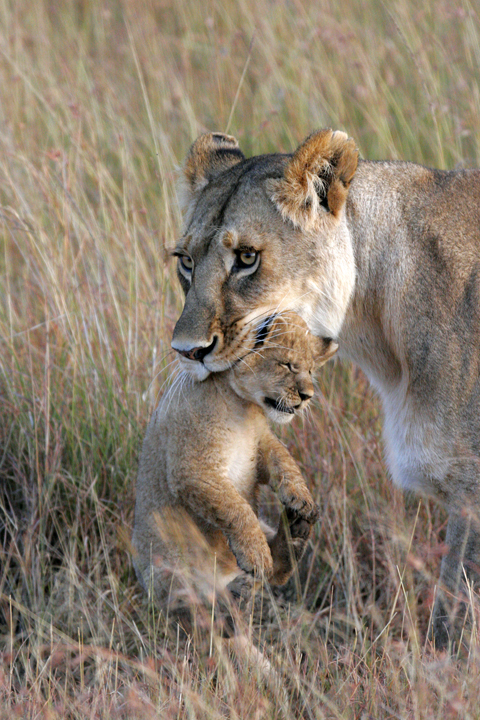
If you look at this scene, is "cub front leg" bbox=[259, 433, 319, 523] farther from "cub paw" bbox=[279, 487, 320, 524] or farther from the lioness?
the lioness

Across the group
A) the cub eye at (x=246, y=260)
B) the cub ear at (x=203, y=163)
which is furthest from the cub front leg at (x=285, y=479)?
the cub ear at (x=203, y=163)

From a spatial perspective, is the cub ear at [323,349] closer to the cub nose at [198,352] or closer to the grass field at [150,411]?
the cub nose at [198,352]

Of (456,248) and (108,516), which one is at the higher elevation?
(456,248)

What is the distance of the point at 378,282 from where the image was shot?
3119 millimetres

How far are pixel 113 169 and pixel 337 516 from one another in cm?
364

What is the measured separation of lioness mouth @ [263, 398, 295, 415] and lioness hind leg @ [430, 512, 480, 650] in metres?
0.66

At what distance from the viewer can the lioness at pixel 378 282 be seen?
9.36 ft

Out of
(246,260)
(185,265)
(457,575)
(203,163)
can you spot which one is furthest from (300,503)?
(203,163)

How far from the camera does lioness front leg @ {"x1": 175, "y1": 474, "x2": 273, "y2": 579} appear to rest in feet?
9.22

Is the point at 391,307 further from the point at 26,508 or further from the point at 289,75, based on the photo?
the point at 289,75

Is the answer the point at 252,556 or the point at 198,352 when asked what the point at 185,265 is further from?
the point at 252,556

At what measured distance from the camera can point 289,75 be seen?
255 inches

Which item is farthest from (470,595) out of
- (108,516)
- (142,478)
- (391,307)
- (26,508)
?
(26,508)

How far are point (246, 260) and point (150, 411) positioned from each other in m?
1.48
